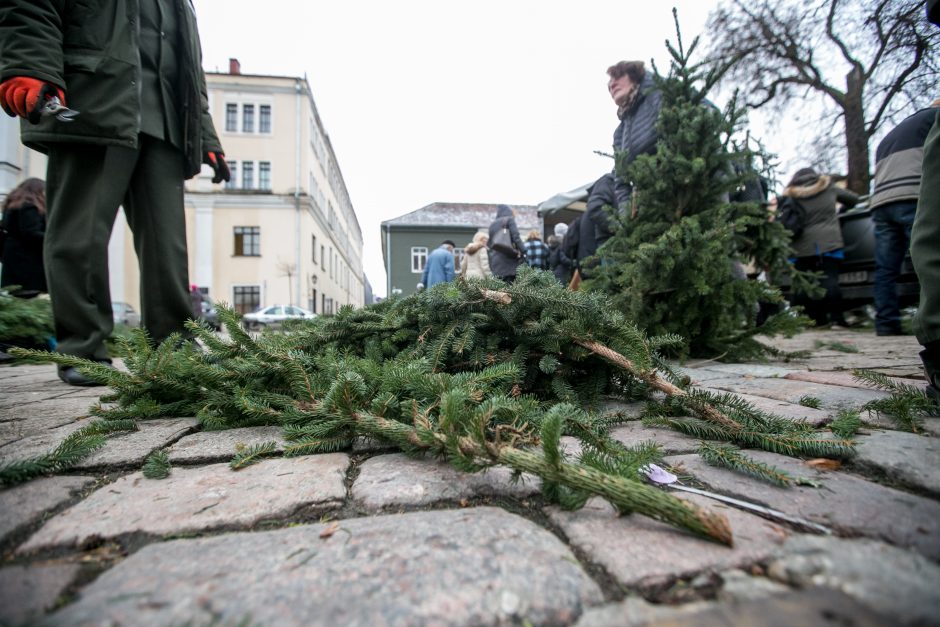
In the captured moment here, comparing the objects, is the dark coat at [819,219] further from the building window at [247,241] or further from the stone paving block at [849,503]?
the building window at [247,241]

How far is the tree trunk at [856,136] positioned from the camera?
11.0 metres

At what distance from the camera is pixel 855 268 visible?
17.6 ft

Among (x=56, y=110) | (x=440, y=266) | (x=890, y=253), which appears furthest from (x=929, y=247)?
(x=440, y=266)

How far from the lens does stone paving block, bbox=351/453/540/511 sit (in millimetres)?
860

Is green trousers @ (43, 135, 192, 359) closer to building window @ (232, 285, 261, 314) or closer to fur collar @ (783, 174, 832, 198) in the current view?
fur collar @ (783, 174, 832, 198)

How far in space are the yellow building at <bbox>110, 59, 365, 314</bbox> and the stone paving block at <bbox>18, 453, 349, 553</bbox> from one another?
26299 mm

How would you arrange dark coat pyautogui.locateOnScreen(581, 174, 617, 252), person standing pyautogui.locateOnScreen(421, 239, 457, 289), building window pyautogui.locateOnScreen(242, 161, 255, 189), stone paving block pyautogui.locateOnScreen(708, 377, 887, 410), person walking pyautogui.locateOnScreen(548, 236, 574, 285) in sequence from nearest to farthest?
stone paving block pyautogui.locateOnScreen(708, 377, 887, 410) < dark coat pyautogui.locateOnScreen(581, 174, 617, 252) < person walking pyautogui.locateOnScreen(548, 236, 574, 285) < person standing pyautogui.locateOnScreen(421, 239, 457, 289) < building window pyautogui.locateOnScreen(242, 161, 255, 189)

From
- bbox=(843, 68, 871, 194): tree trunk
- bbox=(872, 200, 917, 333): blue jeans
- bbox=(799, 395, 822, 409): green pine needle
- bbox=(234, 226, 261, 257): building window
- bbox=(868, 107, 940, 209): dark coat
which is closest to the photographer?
bbox=(799, 395, 822, 409): green pine needle

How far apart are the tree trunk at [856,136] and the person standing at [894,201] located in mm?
9010

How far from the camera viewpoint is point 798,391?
1831 millimetres

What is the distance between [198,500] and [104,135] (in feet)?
7.51

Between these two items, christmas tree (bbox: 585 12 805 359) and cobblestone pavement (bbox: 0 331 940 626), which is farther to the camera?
christmas tree (bbox: 585 12 805 359)

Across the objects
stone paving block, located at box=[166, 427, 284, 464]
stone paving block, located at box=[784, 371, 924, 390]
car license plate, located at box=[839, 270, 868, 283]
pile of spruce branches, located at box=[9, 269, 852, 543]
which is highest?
car license plate, located at box=[839, 270, 868, 283]

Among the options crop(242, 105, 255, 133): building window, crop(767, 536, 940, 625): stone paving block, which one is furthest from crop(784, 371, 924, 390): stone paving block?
crop(242, 105, 255, 133): building window
